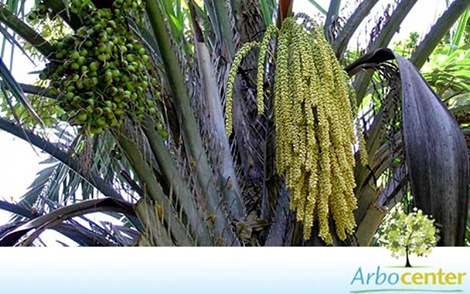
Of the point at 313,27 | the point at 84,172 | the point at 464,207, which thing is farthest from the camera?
the point at 84,172

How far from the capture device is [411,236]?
4.44 feet

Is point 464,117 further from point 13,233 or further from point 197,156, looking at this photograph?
point 13,233

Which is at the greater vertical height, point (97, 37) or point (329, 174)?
point (97, 37)

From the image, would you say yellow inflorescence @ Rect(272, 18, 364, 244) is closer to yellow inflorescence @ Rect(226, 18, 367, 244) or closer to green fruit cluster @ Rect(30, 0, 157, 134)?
yellow inflorescence @ Rect(226, 18, 367, 244)

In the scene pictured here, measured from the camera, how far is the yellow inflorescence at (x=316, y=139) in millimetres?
1562

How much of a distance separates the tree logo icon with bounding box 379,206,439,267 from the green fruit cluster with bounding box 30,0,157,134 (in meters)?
0.72

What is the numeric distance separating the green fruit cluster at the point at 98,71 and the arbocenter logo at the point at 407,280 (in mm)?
755

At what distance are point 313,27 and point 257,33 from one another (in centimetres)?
77

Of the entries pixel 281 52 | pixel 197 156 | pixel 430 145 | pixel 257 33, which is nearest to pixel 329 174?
pixel 430 145

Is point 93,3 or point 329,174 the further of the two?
point 93,3

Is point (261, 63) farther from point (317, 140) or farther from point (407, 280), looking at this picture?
point (407, 280)

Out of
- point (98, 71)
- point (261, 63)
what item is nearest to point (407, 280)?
point (261, 63)

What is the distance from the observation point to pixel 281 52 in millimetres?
1709

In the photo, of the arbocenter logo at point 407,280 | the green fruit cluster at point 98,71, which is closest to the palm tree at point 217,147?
the green fruit cluster at point 98,71
